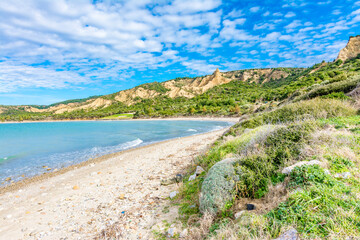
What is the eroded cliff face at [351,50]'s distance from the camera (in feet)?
210

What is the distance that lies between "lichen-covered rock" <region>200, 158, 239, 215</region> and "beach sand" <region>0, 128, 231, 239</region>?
4.12 feet

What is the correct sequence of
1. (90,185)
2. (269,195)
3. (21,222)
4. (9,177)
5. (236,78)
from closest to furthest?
(269,195), (21,222), (90,185), (9,177), (236,78)

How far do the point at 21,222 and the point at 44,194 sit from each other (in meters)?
2.50

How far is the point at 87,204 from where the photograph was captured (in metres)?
6.39

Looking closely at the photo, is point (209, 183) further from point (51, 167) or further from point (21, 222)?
point (51, 167)

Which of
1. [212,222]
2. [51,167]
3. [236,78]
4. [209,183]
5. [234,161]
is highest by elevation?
[236,78]

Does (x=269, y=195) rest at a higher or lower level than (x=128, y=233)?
higher

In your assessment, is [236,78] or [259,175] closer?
[259,175]

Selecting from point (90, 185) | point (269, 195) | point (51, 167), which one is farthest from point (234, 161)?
point (51, 167)

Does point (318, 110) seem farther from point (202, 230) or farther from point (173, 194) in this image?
point (202, 230)

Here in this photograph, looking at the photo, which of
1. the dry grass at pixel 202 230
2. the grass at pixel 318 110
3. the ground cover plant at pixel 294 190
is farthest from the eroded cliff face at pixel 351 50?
the dry grass at pixel 202 230

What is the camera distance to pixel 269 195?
136 inches

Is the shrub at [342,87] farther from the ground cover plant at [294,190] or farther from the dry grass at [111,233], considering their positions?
the dry grass at [111,233]

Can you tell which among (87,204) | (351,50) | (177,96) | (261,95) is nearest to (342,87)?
(87,204)
